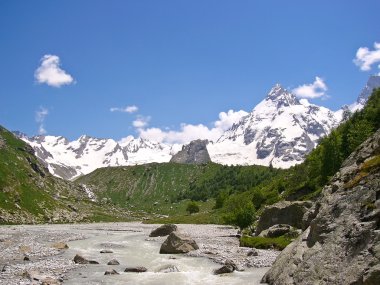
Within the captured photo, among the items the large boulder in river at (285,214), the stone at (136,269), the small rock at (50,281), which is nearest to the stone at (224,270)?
the stone at (136,269)

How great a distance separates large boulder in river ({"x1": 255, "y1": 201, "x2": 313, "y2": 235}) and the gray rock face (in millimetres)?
36354

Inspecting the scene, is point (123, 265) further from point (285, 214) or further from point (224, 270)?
point (285, 214)

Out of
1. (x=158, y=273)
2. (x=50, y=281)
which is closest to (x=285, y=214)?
(x=158, y=273)

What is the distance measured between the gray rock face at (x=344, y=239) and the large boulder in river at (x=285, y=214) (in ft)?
119

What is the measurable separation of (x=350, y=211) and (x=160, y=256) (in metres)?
35.6

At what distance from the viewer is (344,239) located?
2928 cm

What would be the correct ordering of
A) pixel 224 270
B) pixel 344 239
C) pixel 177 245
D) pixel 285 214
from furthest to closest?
pixel 285 214
pixel 177 245
pixel 224 270
pixel 344 239

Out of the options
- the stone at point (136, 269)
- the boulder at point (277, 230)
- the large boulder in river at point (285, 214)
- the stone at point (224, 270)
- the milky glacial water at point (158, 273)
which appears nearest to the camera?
the milky glacial water at point (158, 273)

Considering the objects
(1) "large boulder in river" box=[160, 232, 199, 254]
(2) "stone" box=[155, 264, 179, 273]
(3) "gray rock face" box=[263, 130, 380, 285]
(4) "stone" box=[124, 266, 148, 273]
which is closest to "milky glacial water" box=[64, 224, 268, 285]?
Result: (2) "stone" box=[155, 264, 179, 273]

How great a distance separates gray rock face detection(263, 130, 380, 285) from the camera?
2616 cm

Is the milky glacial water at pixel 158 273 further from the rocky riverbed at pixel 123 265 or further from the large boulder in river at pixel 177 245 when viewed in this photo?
the large boulder in river at pixel 177 245

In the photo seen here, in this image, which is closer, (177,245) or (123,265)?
(123,265)

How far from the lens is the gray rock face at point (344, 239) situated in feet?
85.8

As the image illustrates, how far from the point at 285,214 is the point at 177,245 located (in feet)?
77.3
